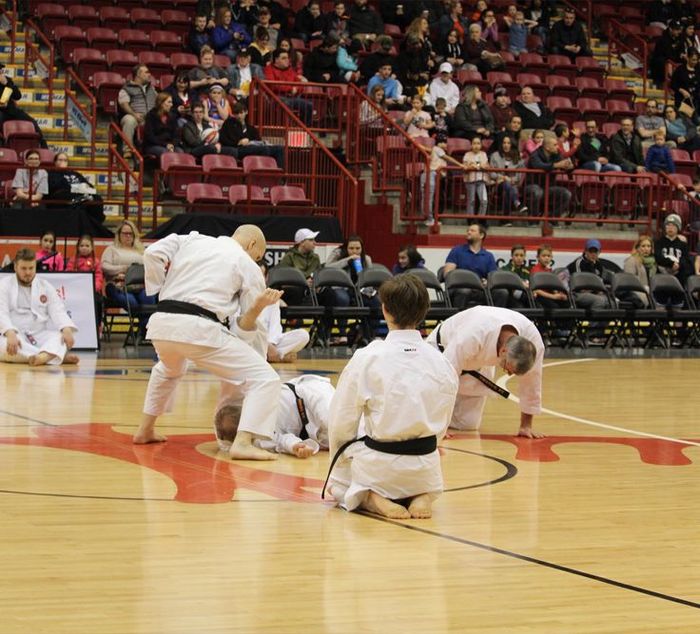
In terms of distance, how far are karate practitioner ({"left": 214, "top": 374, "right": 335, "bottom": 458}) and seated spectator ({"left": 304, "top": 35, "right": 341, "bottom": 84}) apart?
1462 centimetres

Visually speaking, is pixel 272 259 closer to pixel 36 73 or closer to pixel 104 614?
pixel 36 73

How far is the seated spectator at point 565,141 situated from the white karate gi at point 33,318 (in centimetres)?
1050

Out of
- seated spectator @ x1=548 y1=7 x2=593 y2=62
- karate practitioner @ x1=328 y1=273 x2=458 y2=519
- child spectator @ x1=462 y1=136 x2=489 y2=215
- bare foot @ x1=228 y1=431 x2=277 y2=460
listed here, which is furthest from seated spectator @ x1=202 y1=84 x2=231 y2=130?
karate practitioner @ x1=328 y1=273 x2=458 y2=519

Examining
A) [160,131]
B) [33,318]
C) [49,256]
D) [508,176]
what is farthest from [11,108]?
[508,176]

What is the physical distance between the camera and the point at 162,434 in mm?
9656

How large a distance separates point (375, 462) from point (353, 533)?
20.3 inches

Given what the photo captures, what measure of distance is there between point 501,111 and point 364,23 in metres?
3.29

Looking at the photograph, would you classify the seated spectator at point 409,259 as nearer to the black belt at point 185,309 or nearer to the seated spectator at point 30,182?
the seated spectator at point 30,182

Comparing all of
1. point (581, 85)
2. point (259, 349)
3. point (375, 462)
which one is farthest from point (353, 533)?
point (581, 85)

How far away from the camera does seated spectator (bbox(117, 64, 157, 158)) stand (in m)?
20.6

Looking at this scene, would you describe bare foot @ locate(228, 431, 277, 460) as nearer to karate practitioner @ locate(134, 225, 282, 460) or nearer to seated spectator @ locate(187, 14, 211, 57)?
karate practitioner @ locate(134, 225, 282, 460)

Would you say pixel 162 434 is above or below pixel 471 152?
below

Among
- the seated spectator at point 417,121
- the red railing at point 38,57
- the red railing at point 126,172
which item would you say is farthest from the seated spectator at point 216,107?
the seated spectator at point 417,121

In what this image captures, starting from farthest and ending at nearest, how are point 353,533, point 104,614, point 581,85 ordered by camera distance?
point 581,85 < point 353,533 < point 104,614
